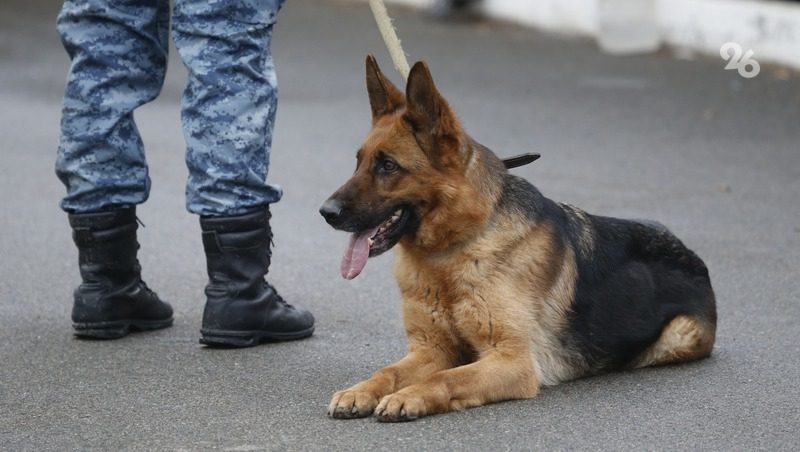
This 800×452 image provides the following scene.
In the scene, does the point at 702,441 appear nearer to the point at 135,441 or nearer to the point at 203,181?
the point at 135,441

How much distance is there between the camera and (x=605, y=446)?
3834 millimetres

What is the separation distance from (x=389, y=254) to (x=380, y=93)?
6.76 feet

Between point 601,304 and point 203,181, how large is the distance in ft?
4.55

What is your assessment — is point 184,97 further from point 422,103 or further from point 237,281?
point 422,103

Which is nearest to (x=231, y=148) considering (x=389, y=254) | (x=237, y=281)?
(x=237, y=281)

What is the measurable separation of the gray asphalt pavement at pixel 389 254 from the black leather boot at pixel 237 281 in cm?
10

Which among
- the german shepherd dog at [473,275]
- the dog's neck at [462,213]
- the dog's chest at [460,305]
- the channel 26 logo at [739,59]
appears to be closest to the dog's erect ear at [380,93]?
the german shepherd dog at [473,275]

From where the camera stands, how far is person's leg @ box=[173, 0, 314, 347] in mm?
4680

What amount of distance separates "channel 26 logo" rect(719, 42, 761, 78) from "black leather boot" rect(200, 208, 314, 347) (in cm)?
730

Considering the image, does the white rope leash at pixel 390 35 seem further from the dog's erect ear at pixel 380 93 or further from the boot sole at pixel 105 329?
the boot sole at pixel 105 329

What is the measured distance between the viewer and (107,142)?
4895 mm

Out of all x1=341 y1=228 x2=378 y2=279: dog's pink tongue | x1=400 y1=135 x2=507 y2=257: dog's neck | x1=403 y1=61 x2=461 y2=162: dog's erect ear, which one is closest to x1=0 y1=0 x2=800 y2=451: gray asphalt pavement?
x1=341 y1=228 x2=378 y2=279: dog's pink tongue

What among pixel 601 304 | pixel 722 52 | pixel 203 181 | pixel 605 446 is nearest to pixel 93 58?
pixel 203 181

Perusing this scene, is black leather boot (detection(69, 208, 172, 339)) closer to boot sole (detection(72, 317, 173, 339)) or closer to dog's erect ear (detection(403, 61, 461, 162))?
boot sole (detection(72, 317, 173, 339))
